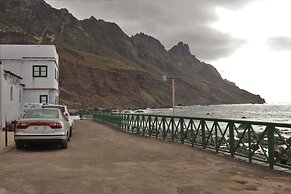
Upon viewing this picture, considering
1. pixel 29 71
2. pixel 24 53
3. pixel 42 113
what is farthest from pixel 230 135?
pixel 24 53

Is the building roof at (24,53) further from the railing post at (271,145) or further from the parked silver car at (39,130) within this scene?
the railing post at (271,145)

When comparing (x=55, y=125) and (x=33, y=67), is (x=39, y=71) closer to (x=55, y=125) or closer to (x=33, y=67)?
(x=33, y=67)

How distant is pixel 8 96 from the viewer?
2706cm

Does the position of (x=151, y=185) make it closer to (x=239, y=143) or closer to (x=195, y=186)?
(x=195, y=186)

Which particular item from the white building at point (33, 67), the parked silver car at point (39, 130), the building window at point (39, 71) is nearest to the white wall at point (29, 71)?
the white building at point (33, 67)

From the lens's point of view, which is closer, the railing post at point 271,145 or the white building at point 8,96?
the railing post at point 271,145

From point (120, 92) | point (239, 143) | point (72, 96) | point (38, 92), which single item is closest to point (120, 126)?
point (38, 92)

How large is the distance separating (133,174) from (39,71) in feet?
104

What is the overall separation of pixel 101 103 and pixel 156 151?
125 metres

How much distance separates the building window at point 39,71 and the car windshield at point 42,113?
958 inches

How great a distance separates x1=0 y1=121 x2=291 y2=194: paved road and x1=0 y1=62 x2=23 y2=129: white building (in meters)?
11.8

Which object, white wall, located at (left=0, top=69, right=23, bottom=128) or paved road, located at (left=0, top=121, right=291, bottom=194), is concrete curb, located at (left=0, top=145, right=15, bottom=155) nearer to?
paved road, located at (left=0, top=121, right=291, bottom=194)

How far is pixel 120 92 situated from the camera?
15625 cm

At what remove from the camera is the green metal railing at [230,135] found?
9992 millimetres
